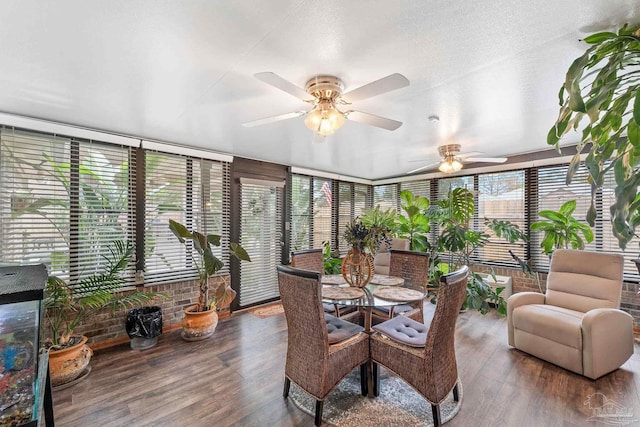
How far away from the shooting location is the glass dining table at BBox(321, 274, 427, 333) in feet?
7.16

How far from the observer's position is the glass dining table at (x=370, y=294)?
218 centimetres

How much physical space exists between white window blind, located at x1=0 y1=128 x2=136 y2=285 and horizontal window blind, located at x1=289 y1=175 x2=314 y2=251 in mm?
2488

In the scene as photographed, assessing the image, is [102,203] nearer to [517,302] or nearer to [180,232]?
[180,232]

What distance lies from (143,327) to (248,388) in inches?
61.5

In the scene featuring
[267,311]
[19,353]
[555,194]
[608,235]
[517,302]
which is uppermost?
[555,194]

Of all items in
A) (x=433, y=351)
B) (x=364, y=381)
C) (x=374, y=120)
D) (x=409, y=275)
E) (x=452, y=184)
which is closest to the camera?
(x=433, y=351)

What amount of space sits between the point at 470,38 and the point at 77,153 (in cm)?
384

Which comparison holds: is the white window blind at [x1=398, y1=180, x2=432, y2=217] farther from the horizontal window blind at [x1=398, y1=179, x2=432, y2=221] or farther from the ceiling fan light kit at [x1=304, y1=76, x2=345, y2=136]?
the ceiling fan light kit at [x1=304, y1=76, x2=345, y2=136]

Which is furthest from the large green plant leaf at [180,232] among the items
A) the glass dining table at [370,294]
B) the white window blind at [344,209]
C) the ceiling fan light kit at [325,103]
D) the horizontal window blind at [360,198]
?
the horizontal window blind at [360,198]

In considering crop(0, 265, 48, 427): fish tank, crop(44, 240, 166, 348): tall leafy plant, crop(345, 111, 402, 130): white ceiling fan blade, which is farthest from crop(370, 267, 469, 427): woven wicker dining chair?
crop(44, 240, 166, 348): tall leafy plant

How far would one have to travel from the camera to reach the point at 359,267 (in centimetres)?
264

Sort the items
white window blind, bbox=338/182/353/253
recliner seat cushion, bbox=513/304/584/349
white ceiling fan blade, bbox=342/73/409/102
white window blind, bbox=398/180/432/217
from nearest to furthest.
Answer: white ceiling fan blade, bbox=342/73/409/102, recliner seat cushion, bbox=513/304/584/349, white window blind, bbox=398/180/432/217, white window blind, bbox=338/182/353/253

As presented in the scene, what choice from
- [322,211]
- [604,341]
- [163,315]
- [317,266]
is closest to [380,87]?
[317,266]

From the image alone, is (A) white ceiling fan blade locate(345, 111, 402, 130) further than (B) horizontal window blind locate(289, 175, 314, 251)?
No
